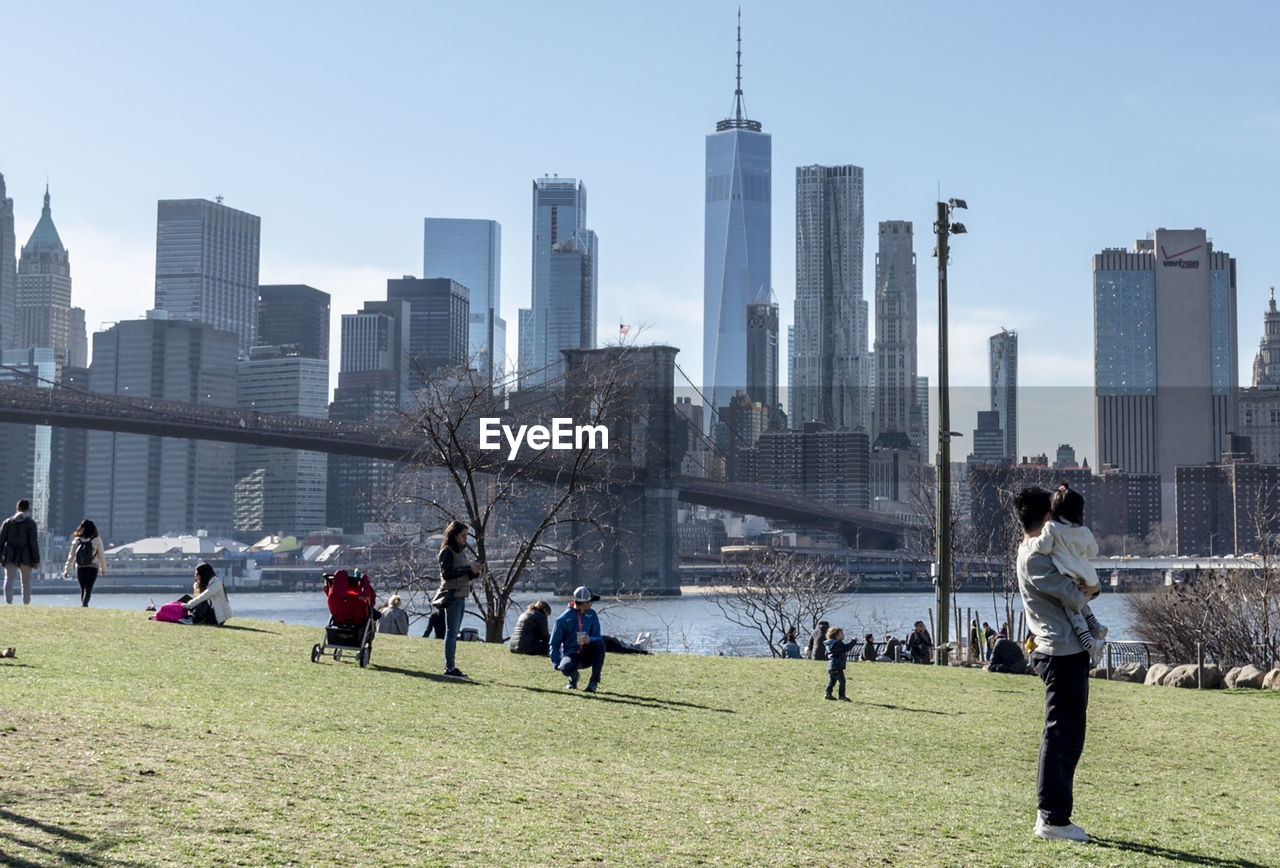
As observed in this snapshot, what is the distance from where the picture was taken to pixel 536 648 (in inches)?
538

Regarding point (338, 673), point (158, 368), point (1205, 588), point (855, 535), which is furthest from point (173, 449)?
point (338, 673)

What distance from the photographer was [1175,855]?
5.12 meters

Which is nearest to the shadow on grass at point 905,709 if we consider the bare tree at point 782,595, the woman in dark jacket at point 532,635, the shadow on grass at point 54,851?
the woman in dark jacket at point 532,635

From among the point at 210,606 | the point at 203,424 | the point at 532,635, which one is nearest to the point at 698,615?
the point at 203,424

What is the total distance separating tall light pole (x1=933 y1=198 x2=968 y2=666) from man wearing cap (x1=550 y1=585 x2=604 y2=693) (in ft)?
22.2

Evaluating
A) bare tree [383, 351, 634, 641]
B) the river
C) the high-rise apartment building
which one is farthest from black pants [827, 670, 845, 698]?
the high-rise apartment building

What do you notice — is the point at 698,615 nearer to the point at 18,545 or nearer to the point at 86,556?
the point at 86,556

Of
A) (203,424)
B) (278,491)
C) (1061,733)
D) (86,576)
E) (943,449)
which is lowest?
(1061,733)

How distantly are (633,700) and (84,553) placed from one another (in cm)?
869

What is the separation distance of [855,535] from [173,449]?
129m

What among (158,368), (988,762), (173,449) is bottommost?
(988,762)

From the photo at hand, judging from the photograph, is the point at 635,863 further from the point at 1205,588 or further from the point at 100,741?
the point at 1205,588

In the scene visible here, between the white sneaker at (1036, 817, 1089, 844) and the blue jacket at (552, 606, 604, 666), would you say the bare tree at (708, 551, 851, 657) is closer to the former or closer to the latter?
the blue jacket at (552, 606, 604, 666)

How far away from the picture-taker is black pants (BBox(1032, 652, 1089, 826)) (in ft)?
17.4
